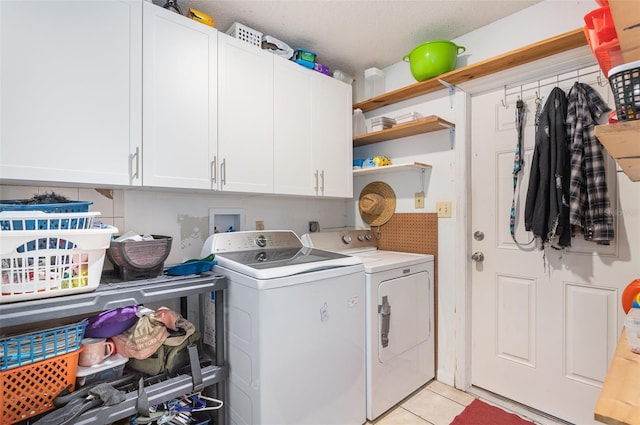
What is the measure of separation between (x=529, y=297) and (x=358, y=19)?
2.14 metres

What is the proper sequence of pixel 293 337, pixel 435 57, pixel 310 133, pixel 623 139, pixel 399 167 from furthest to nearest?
pixel 399 167, pixel 310 133, pixel 435 57, pixel 293 337, pixel 623 139

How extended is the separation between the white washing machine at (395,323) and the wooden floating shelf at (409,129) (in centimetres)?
85

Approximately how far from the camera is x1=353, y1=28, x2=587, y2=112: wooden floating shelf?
5.60 feet

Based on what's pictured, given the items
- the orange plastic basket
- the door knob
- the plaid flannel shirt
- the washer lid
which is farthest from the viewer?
the door knob

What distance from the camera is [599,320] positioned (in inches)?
69.7

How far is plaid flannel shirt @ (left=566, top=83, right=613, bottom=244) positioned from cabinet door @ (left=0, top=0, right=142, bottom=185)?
7.57ft

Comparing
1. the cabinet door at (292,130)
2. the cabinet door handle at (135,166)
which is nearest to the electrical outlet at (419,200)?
the cabinet door at (292,130)

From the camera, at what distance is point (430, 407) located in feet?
6.70

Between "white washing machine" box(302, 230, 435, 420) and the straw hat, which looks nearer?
"white washing machine" box(302, 230, 435, 420)

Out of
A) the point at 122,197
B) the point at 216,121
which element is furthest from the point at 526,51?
the point at 122,197

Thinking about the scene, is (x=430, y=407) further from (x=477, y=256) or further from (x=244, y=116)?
(x=244, y=116)

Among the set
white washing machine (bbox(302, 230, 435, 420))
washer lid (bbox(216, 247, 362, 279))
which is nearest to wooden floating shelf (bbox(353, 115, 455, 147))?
white washing machine (bbox(302, 230, 435, 420))

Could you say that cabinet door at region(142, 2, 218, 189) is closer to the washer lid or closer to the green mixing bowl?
the washer lid

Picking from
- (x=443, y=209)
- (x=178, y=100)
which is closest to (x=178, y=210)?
(x=178, y=100)
